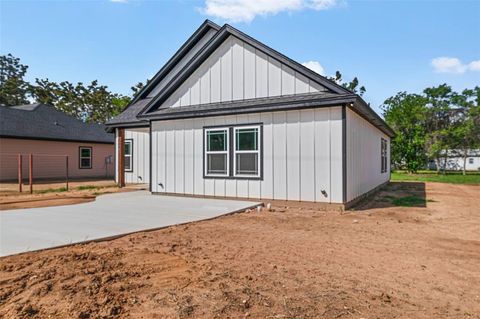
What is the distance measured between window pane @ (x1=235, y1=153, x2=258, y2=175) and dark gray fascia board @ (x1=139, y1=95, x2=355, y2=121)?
1.32 meters

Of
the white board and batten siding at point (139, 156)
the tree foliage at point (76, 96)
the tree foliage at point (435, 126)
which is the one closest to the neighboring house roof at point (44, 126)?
the white board and batten siding at point (139, 156)

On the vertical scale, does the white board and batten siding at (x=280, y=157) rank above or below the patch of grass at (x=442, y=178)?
above

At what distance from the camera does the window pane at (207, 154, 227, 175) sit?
31.4 feet

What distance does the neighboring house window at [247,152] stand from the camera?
9.05 m

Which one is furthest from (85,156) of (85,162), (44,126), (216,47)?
(216,47)

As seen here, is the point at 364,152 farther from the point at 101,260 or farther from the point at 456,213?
the point at 101,260

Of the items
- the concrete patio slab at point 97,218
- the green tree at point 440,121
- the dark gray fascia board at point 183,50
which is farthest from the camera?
the green tree at point 440,121

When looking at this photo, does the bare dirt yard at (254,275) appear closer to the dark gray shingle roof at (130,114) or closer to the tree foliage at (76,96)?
the dark gray shingle roof at (130,114)

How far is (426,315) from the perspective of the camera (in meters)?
2.53

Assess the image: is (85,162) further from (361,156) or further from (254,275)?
(254,275)

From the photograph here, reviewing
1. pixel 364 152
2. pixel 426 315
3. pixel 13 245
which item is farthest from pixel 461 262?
pixel 364 152

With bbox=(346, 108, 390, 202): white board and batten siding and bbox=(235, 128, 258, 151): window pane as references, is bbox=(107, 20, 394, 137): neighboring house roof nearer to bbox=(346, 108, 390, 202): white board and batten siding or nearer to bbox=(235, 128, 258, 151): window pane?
bbox=(346, 108, 390, 202): white board and batten siding

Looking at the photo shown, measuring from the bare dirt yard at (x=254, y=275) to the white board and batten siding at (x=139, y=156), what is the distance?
9.98 meters

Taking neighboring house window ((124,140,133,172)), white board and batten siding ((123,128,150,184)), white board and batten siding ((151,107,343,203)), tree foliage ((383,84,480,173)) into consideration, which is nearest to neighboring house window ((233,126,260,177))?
white board and batten siding ((151,107,343,203))
